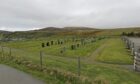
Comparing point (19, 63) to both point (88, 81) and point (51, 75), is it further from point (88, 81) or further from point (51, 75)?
point (88, 81)

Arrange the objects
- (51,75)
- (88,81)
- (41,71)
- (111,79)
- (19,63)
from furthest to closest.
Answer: (19,63), (41,71), (51,75), (111,79), (88,81)

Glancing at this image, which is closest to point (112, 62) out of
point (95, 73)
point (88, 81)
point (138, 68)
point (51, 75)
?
point (138, 68)

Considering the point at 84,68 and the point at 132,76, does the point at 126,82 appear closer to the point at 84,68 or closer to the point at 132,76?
the point at 132,76

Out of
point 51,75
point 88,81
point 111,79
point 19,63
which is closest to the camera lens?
point 88,81

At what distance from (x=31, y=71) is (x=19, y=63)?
554 centimetres

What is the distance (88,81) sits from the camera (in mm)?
17188

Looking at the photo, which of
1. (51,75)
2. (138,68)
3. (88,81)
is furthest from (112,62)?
(88,81)

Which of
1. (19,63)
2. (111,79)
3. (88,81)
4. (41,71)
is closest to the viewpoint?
(88,81)

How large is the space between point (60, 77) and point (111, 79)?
3.49 metres

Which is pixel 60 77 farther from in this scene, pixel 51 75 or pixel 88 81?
pixel 88 81

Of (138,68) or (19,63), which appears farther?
(19,63)

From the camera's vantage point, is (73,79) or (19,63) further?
(19,63)

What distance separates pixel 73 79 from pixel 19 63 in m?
11.4

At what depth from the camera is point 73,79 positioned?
18047mm
